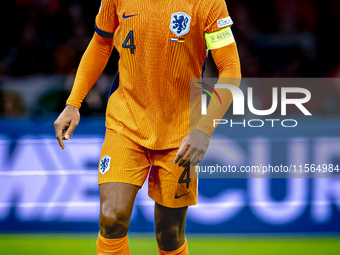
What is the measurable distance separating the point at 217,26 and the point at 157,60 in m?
0.31

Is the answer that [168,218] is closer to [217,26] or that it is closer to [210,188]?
[217,26]

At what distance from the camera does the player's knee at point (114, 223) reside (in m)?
1.88

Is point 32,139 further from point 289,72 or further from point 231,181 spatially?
point 289,72

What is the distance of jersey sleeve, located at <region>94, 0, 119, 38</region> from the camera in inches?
81.1

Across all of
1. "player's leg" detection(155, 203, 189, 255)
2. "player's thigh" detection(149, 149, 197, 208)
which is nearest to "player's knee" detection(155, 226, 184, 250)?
"player's leg" detection(155, 203, 189, 255)

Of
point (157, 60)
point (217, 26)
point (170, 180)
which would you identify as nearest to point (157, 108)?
point (157, 60)

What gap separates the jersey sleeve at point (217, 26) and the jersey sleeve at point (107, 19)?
44cm

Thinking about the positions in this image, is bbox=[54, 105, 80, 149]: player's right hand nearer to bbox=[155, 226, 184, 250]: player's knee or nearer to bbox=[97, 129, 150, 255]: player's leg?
bbox=[97, 129, 150, 255]: player's leg

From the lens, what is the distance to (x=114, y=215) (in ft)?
6.17

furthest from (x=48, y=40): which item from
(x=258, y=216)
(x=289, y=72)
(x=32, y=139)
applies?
(x=258, y=216)

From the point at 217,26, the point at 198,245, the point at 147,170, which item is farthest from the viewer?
the point at 198,245

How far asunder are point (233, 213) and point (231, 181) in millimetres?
254

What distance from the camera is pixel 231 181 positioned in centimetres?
353

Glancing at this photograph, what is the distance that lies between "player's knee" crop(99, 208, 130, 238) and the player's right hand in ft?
1.23
